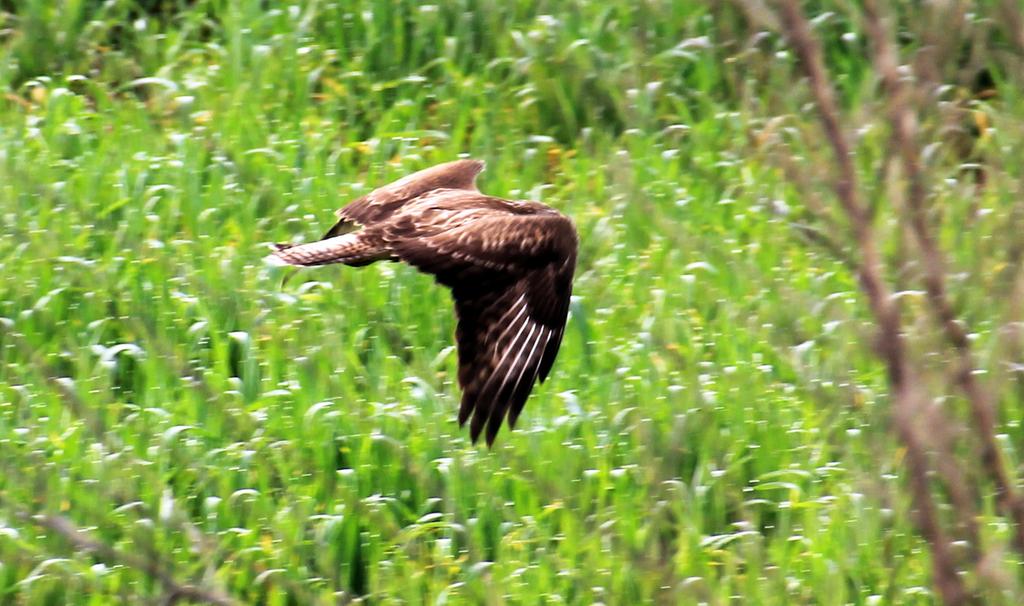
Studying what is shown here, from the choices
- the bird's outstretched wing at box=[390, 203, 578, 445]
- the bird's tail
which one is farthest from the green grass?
the bird's tail

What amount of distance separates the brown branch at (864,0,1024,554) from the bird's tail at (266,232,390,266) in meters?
2.69

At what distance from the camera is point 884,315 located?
2.19m

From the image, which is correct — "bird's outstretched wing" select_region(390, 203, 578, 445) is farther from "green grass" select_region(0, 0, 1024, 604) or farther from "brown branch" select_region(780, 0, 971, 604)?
"brown branch" select_region(780, 0, 971, 604)

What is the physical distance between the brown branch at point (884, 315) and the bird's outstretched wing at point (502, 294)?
260cm

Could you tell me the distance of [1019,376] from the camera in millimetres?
4078

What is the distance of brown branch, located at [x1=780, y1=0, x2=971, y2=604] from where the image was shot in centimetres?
218

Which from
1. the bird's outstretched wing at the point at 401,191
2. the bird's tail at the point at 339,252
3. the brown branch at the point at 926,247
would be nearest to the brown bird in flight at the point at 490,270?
the bird's tail at the point at 339,252

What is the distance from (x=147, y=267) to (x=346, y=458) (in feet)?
4.44

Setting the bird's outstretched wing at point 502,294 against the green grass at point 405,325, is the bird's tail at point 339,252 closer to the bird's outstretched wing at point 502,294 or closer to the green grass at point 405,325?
the bird's outstretched wing at point 502,294

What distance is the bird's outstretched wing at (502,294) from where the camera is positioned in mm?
4863

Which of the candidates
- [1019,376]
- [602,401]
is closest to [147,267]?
[602,401]

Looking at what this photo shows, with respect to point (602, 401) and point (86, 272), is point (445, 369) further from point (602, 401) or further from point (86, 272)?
point (86, 272)

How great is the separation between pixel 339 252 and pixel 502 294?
1.55 feet

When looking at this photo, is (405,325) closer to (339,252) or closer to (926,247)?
(339,252)
